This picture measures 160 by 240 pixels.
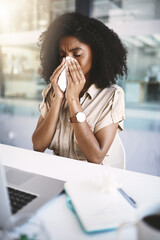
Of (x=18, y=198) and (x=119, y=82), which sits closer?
(x=18, y=198)

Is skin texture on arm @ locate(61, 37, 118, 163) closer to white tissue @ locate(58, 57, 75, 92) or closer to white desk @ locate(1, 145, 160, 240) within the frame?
white tissue @ locate(58, 57, 75, 92)

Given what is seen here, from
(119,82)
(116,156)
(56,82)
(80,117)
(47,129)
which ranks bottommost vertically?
(119,82)

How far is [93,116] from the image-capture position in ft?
4.11

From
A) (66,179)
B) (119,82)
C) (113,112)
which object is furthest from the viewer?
(119,82)

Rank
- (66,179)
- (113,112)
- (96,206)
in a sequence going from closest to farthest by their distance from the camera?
(96,206), (66,179), (113,112)

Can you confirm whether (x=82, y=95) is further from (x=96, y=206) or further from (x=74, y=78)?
(x=96, y=206)

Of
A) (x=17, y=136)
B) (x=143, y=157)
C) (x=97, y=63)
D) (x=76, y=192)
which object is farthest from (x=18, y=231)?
(x=17, y=136)

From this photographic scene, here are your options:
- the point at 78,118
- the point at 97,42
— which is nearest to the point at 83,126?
the point at 78,118

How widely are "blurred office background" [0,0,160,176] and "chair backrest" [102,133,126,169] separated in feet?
4.03

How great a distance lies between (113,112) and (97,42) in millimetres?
423

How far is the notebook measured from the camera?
1.68 feet

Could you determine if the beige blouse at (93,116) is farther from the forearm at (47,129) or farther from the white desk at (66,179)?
the white desk at (66,179)

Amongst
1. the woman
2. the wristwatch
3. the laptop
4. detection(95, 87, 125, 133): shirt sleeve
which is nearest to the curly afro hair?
the woman

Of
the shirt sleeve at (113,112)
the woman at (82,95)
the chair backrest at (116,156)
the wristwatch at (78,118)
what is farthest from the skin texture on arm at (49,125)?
the chair backrest at (116,156)
